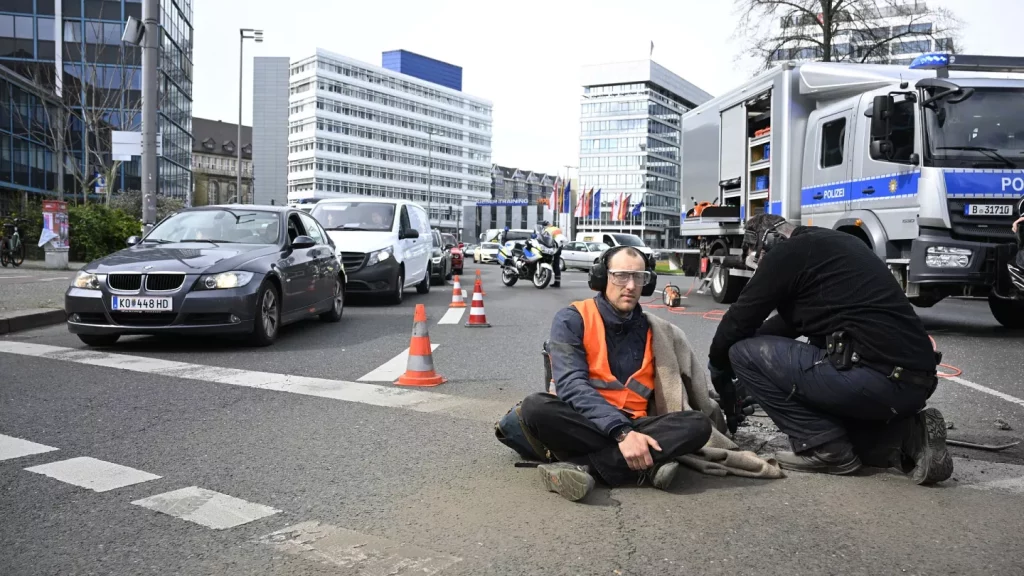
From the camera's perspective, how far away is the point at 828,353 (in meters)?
4.18

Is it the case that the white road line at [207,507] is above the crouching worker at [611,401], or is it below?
below

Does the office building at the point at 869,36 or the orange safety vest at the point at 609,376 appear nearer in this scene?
the orange safety vest at the point at 609,376

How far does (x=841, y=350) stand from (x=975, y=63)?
8.51 m

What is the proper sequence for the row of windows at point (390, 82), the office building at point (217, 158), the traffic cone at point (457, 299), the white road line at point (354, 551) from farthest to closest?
the office building at point (217, 158)
the row of windows at point (390, 82)
the traffic cone at point (457, 299)
the white road line at point (354, 551)

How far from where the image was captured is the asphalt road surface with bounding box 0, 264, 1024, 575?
10.1 ft

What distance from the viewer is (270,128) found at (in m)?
97.2

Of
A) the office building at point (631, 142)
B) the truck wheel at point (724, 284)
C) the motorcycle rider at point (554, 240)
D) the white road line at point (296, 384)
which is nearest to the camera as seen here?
the white road line at point (296, 384)

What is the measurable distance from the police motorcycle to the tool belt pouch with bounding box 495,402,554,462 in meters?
16.1

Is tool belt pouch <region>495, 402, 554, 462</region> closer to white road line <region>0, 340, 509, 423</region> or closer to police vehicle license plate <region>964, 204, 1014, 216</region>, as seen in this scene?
white road line <region>0, 340, 509, 423</region>

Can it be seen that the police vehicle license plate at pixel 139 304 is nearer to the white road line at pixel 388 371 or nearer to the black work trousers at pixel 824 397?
the white road line at pixel 388 371

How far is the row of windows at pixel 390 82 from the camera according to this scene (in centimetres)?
11349

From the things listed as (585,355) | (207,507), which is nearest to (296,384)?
(207,507)

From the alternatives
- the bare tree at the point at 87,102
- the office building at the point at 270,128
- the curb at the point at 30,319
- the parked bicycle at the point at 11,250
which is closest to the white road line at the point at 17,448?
the curb at the point at 30,319

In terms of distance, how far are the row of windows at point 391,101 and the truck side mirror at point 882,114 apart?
10867 cm
